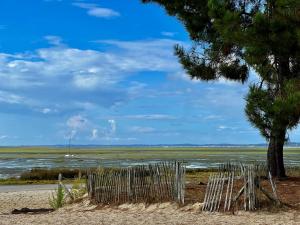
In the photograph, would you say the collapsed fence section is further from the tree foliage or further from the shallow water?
the shallow water

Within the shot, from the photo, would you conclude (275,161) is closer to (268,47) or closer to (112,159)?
(268,47)

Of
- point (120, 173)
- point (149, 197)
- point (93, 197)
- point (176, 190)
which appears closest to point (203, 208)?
point (176, 190)

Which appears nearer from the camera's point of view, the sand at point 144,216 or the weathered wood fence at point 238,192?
the sand at point 144,216

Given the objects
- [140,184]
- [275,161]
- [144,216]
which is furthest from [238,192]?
[275,161]

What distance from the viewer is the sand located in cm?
1320

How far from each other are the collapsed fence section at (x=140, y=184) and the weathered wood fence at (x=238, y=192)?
3.58 ft

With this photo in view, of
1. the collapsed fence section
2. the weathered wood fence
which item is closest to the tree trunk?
the weathered wood fence

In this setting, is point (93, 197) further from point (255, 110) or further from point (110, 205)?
point (255, 110)

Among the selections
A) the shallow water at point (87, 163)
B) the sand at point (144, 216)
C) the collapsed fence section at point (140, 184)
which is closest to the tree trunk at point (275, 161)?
the collapsed fence section at point (140, 184)

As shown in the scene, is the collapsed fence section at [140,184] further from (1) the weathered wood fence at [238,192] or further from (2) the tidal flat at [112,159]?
(2) the tidal flat at [112,159]

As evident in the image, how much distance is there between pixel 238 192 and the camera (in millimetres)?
14469

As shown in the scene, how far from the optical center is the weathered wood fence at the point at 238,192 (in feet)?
46.2

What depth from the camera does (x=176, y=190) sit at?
1554 cm

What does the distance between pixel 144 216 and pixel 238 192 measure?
7.87 ft
